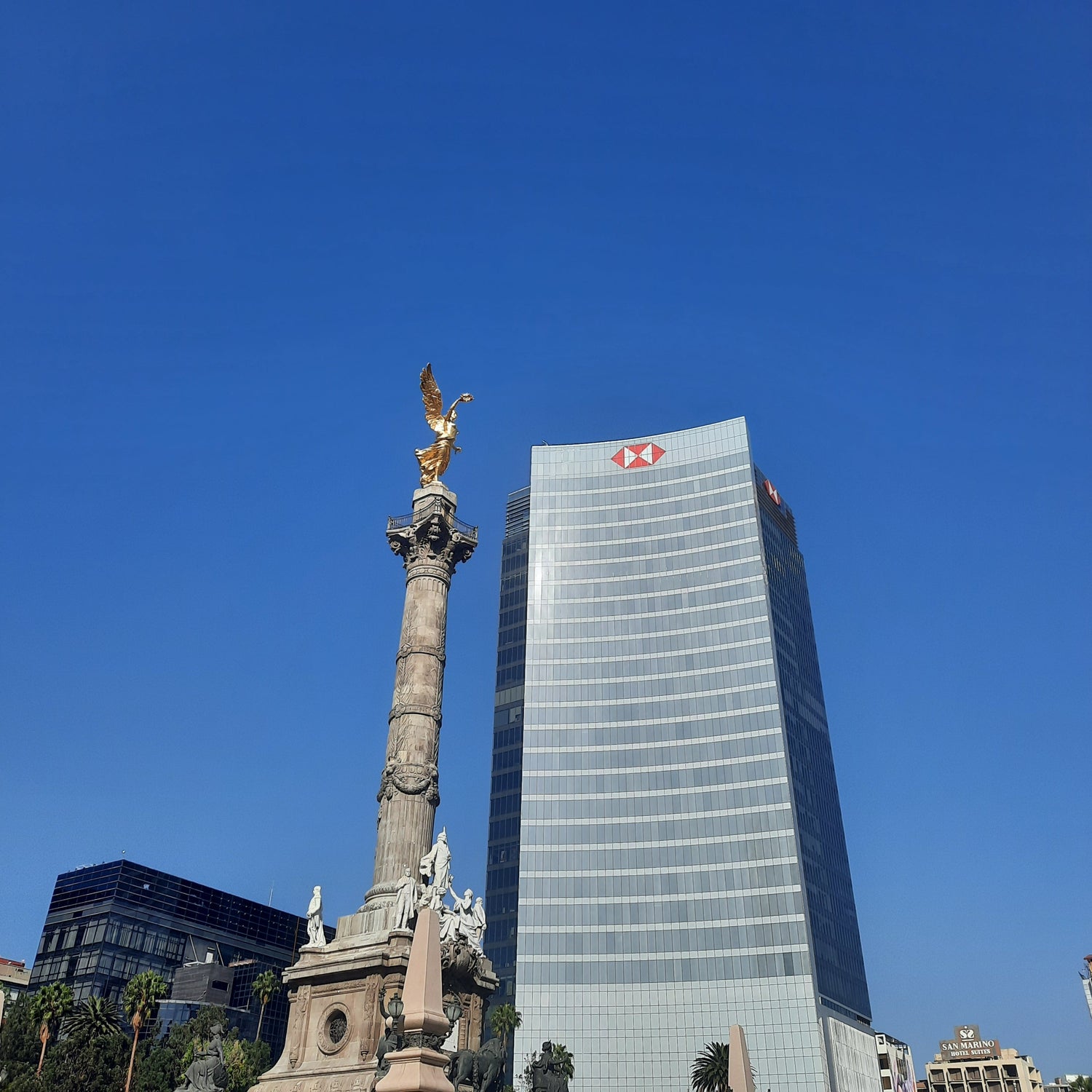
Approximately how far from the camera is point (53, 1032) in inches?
2589

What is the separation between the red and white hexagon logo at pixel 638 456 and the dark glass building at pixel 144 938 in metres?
66.6

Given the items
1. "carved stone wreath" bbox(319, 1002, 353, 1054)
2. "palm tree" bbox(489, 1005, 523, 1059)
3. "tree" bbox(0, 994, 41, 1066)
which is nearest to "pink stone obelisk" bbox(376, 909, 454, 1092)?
"carved stone wreath" bbox(319, 1002, 353, 1054)

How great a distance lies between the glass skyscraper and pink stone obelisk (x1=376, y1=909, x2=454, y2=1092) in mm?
79021

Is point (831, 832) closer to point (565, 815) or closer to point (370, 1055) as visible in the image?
point (565, 815)

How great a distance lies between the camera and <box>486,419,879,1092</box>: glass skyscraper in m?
87.8

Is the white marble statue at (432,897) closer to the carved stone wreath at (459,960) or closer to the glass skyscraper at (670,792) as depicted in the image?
the carved stone wreath at (459,960)

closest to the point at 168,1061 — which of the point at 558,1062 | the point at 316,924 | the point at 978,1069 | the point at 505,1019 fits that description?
the point at 505,1019

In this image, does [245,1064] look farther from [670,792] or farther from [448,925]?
[670,792]

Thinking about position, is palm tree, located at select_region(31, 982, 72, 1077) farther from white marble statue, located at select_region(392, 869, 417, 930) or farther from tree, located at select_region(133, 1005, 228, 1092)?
white marble statue, located at select_region(392, 869, 417, 930)

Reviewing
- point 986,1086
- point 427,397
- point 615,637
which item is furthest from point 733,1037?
point 986,1086

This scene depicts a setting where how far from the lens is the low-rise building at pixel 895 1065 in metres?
113

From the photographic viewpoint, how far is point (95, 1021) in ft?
198

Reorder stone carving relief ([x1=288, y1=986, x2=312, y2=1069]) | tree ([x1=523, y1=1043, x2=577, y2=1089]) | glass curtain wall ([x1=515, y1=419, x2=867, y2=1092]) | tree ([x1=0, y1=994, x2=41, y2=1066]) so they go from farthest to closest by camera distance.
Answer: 1. glass curtain wall ([x1=515, y1=419, x2=867, y2=1092])
2. tree ([x1=0, y1=994, x2=41, y2=1066])
3. stone carving relief ([x1=288, y1=986, x2=312, y2=1069])
4. tree ([x1=523, y1=1043, x2=577, y2=1089])

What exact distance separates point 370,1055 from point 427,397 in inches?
1187
